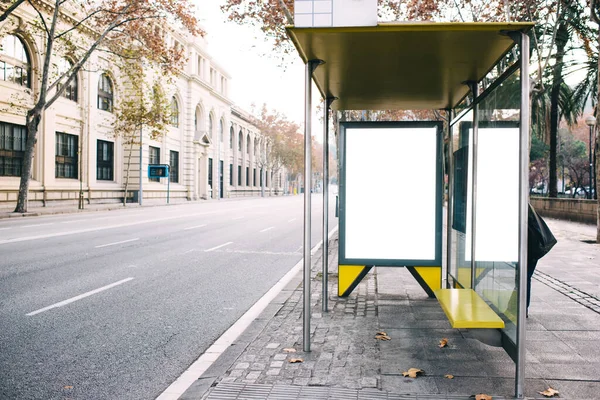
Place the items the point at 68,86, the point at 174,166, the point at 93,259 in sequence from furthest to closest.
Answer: the point at 174,166
the point at 68,86
the point at 93,259

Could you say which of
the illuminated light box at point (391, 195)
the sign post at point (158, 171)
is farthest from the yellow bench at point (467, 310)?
the sign post at point (158, 171)

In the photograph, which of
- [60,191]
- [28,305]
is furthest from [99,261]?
[60,191]

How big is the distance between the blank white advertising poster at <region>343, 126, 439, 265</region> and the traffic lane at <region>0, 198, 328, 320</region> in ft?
13.0

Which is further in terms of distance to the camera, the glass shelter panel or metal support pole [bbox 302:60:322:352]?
metal support pole [bbox 302:60:322:352]

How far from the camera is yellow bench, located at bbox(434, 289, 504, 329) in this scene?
4.07m

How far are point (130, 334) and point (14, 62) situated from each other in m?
26.1

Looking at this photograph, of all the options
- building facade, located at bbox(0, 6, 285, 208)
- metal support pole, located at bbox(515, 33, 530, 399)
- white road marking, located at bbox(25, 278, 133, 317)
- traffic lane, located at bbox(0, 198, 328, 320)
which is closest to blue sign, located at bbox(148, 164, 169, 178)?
building facade, located at bbox(0, 6, 285, 208)

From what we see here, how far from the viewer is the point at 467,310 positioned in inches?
178

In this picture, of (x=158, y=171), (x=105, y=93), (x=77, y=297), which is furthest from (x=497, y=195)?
(x=158, y=171)

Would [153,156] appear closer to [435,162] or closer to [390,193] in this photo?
[390,193]

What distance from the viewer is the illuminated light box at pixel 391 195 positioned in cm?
649

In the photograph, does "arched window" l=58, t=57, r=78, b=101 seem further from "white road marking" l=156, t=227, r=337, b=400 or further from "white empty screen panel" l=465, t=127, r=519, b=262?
"white empty screen panel" l=465, t=127, r=519, b=262

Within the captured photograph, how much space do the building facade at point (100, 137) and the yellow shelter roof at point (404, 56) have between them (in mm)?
20695

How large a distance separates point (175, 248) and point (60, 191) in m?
20.6
